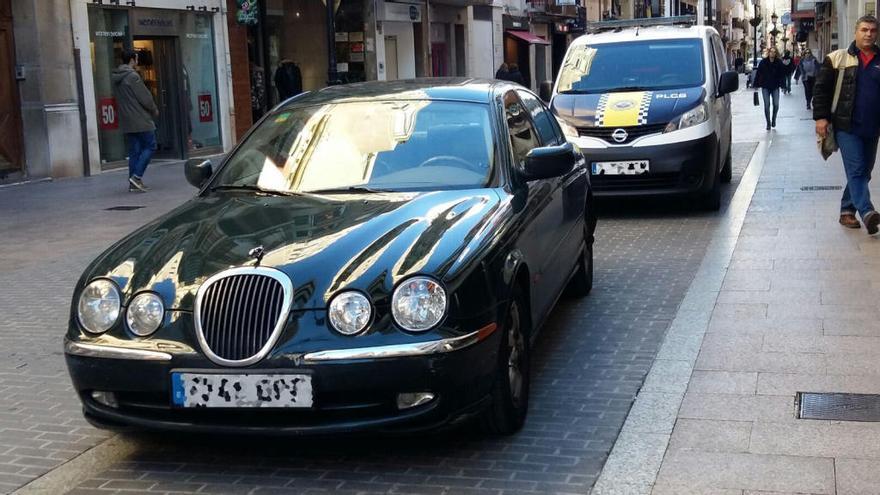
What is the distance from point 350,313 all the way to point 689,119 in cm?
763

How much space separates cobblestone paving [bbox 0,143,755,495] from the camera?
176 inches

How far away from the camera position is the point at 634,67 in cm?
1228

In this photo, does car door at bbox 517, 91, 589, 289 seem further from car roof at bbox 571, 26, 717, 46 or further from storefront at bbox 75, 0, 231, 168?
storefront at bbox 75, 0, 231, 168

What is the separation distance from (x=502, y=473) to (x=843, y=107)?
612cm

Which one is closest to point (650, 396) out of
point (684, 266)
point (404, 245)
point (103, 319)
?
point (404, 245)

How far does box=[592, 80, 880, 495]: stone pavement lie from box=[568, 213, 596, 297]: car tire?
693 mm

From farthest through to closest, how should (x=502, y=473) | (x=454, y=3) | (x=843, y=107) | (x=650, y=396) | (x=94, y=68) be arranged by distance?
1. (x=454, y=3)
2. (x=94, y=68)
3. (x=843, y=107)
4. (x=650, y=396)
5. (x=502, y=473)

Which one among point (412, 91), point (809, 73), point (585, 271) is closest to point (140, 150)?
point (585, 271)

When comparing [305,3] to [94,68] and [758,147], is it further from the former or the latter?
[758,147]

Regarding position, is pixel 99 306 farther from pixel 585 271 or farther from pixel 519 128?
pixel 585 271

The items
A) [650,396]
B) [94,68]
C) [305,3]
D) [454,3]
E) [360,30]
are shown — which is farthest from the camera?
[454,3]

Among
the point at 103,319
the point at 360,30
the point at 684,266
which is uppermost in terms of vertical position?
the point at 360,30

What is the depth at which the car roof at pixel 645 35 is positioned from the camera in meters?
12.7

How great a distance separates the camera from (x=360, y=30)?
96.4 ft
